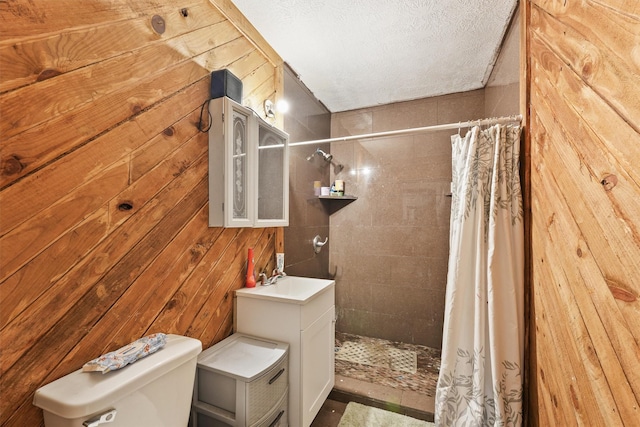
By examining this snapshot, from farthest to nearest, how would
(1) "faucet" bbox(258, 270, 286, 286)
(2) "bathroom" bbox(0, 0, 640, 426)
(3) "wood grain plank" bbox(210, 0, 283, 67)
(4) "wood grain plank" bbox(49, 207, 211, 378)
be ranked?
1. (1) "faucet" bbox(258, 270, 286, 286)
2. (3) "wood grain plank" bbox(210, 0, 283, 67)
3. (4) "wood grain plank" bbox(49, 207, 211, 378)
4. (2) "bathroom" bbox(0, 0, 640, 426)

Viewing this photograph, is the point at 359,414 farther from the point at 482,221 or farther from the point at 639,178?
the point at 639,178

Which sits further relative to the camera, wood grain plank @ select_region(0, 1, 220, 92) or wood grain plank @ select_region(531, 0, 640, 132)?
wood grain plank @ select_region(0, 1, 220, 92)

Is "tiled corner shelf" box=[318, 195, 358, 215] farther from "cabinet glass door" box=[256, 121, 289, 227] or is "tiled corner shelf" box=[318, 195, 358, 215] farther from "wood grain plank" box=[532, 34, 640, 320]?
"wood grain plank" box=[532, 34, 640, 320]

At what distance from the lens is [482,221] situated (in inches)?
56.1

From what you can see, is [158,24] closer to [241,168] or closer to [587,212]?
[241,168]

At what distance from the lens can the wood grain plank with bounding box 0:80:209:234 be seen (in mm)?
723

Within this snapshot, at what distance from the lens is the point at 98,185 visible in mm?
907

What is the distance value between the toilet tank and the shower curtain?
1.34 metres

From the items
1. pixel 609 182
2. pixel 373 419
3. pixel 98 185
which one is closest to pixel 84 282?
pixel 98 185

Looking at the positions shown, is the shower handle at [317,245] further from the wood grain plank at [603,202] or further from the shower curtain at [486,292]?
the wood grain plank at [603,202]

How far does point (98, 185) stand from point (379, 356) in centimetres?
236

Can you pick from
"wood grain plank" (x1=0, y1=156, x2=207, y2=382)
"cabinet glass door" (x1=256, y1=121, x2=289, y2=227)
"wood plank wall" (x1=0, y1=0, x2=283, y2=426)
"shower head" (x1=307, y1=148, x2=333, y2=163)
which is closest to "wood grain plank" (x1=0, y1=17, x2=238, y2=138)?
"wood plank wall" (x1=0, y1=0, x2=283, y2=426)

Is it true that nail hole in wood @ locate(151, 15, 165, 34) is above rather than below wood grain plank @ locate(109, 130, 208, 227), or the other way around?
above

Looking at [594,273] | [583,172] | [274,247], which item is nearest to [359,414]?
[274,247]
